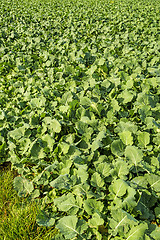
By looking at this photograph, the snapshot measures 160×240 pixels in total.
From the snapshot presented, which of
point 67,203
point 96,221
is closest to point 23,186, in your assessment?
point 67,203

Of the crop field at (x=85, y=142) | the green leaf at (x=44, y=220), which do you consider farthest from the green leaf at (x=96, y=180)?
the green leaf at (x=44, y=220)

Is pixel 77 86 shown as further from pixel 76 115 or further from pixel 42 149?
pixel 42 149

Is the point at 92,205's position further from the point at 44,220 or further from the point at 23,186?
the point at 23,186

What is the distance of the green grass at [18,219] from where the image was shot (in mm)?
1813

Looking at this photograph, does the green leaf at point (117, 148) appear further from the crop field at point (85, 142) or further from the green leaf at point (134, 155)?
the green leaf at point (134, 155)

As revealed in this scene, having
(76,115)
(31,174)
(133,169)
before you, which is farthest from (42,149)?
(133,169)

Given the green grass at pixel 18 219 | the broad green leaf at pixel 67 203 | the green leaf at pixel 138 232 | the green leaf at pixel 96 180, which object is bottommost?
the green grass at pixel 18 219

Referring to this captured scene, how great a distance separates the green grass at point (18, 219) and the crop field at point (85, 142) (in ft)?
0.30

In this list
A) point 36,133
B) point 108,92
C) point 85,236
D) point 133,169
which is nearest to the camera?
point 85,236

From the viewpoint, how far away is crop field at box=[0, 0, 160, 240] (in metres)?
1.78

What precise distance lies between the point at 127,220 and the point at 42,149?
3.90 ft

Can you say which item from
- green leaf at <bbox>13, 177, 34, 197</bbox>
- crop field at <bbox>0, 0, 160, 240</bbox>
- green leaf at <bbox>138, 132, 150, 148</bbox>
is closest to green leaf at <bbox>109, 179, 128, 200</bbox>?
crop field at <bbox>0, 0, 160, 240</bbox>

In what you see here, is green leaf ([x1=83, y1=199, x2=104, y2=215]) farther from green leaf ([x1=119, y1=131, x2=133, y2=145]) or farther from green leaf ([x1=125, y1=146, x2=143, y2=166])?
green leaf ([x1=119, y1=131, x2=133, y2=145])

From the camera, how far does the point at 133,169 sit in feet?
7.00
